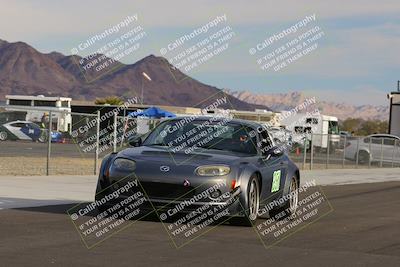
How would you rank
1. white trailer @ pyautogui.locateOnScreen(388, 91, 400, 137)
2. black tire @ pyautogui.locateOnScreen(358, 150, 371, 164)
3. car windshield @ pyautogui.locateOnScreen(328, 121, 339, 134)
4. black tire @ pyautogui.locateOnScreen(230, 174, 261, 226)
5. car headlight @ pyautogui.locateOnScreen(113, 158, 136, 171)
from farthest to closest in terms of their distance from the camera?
white trailer @ pyautogui.locateOnScreen(388, 91, 400, 137) < car windshield @ pyautogui.locateOnScreen(328, 121, 339, 134) < black tire @ pyautogui.locateOnScreen(358, 150, 371, 164) < black tire @ pyautogui.locateOnScreen(230, 174, 261, 226) < car headlight @ pyautogui.locateOnScreen(113, 158, 136, 171)

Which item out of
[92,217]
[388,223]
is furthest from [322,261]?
[388,223]

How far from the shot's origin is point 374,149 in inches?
1524

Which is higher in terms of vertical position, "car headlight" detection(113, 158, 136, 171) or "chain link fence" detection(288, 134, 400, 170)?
"car headlight" detection(113, 158, 136, 171)

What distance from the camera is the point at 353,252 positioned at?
9.06 meters

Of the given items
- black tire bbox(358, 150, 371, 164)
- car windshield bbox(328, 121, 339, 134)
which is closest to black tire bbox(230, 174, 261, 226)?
black tire bbox(358, 150, 371, 164)

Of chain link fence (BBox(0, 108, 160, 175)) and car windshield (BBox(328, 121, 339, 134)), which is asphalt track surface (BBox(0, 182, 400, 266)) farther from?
car windshield (BBox(328, 121, 339, 134))

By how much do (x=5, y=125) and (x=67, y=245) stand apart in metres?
13.6

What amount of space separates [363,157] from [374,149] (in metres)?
1.12

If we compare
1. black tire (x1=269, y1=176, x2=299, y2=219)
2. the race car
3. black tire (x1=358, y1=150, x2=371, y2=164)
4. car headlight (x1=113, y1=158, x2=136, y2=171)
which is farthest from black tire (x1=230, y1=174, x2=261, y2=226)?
black tire (x1=358, y1=150, x2=371, y2=164)

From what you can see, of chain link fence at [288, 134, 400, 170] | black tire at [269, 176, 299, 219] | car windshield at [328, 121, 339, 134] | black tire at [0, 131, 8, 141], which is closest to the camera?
black tire at [269, 176, 299, 219]

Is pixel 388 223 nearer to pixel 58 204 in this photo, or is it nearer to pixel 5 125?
pixel 58 204

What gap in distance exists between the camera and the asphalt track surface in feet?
25.6

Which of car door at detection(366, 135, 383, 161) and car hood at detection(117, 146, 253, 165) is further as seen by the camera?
car door at detection(366, 135, 383, 161)

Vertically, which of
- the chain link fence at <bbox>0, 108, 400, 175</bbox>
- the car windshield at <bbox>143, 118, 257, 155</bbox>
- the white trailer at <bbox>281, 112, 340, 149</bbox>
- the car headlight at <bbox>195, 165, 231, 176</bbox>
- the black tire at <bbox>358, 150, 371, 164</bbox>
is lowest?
the white trailer at <bbox>281, 112, 340, 149</bbox>
